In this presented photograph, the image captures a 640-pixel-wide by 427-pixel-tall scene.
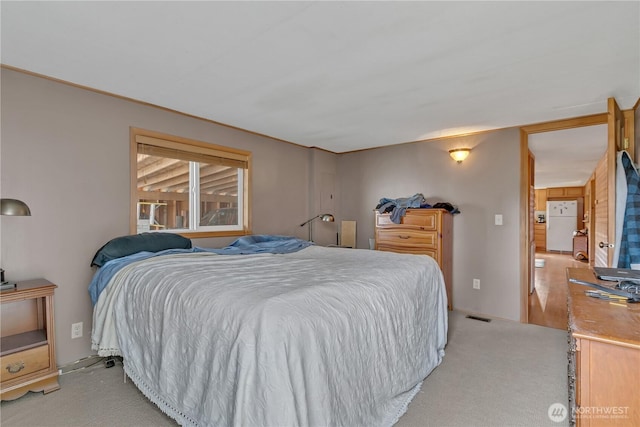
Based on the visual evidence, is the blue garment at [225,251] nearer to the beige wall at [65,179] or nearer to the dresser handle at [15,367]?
the beige wall at [65,179]

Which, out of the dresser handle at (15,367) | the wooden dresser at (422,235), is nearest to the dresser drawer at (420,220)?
the wooden dresser at (422,235)

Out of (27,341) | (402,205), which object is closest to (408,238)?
(402,205)

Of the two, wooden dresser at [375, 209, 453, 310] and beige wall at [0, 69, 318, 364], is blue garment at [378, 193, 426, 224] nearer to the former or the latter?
wooden dresser at [375, 209, 453, 310]

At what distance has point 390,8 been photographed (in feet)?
4.92

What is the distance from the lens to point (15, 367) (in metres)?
1.95

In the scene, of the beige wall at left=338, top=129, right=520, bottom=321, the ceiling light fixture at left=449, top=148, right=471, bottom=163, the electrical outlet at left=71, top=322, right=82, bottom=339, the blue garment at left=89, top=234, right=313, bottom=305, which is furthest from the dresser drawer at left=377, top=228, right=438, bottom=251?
the electrical outlet at left=71, top=322, right=82, bottom=339

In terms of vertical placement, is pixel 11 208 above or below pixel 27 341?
above

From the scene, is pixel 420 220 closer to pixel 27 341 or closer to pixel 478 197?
pixel 478 197

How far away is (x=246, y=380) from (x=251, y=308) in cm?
27

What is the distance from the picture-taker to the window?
291cm

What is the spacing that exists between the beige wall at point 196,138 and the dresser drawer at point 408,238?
1.80ft

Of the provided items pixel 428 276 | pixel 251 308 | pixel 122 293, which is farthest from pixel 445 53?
pixel 122 293

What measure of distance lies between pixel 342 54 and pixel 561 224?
10478 millimetres

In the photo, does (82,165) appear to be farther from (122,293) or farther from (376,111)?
(376,111)
